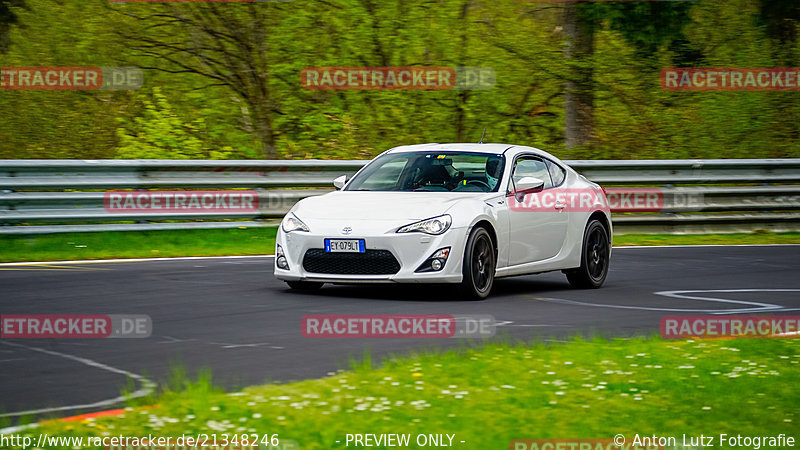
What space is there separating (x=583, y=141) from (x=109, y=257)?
430 inches

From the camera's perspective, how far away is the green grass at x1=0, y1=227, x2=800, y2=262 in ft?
50.7

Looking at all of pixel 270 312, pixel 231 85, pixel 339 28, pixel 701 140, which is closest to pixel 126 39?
pixel 231 85

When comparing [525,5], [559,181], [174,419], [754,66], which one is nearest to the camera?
[174,419]

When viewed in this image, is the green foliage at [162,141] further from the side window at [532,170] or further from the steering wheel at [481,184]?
the steering wheel at [481,184]

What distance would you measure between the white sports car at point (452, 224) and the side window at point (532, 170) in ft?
0.04

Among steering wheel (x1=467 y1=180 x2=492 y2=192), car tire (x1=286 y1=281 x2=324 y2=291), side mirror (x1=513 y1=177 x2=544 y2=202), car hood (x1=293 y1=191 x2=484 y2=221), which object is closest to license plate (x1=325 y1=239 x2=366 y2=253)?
car hood (x1=293 y1=191 x2=484 y2=221)

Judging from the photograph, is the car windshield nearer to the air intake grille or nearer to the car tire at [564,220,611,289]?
the air intake grille

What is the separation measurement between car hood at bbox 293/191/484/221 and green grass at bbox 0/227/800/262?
4.39 metres

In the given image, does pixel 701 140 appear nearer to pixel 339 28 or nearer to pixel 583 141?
pixel 583 141

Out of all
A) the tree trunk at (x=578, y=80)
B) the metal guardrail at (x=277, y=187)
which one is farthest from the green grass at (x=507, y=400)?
the tree trunk at (x=578, y=80)

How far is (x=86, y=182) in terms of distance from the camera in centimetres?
1636

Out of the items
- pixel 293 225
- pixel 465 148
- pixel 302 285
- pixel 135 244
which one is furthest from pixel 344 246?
pixel 135 244

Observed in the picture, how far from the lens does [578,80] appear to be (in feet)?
77.5

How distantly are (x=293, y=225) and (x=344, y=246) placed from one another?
0.65m
